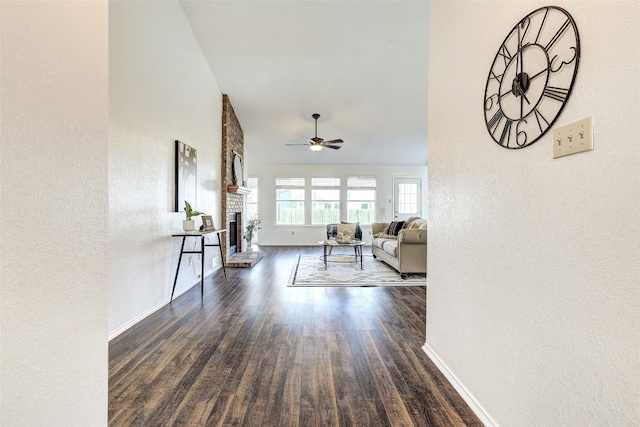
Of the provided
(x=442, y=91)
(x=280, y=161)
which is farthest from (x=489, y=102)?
(x=280, y=161)

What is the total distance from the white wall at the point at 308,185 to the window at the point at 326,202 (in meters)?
0.19

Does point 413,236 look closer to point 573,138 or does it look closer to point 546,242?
point 546,242

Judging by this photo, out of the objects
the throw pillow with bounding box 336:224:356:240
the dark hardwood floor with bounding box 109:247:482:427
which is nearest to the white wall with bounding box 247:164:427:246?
the throw pillow with bounding box 336:224:356:240

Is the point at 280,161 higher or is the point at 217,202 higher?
the point at 280,161

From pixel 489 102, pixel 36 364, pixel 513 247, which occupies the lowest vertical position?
pixel 36 364

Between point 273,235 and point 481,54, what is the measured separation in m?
7.66

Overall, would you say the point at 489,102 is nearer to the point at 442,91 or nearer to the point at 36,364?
the point at 442,91

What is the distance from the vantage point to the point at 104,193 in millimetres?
1143

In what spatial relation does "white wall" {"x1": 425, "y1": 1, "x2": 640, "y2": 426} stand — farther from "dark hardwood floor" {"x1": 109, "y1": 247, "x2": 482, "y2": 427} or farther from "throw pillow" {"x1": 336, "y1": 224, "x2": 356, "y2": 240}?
"throw pillow" {"x1": 336, "y1": 224, "x2": 356, "y2": 240}

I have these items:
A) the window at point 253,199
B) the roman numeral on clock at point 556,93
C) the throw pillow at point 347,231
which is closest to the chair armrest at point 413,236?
the throw pillow at point 347,231

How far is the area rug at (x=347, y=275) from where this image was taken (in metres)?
4.15

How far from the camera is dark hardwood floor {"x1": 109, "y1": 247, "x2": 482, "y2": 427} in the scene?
4.83 feet

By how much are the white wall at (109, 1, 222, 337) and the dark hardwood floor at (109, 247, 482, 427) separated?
0.33 m

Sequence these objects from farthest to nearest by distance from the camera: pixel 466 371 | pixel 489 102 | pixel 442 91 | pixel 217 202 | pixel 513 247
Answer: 1. pixel 217 202
2. pixel 442 91
3. pixel 466 371
4. pixel 489 102
5. pixel 513 247
